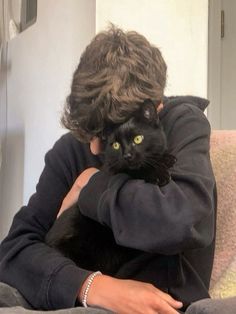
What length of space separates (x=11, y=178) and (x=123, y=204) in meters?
1.67

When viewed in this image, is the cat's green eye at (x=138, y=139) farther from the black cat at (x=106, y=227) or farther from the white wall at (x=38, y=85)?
the white wall at (x=38, y=85)

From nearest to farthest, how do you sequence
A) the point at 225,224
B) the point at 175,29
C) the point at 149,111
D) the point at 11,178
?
the point at 149,111, the point at 225,224, the point at 175,29, the point at 11,178

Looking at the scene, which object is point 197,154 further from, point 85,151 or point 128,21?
point 128,21

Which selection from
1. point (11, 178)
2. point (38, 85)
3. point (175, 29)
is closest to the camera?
point (175, 29)

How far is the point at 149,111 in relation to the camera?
1.02 meters

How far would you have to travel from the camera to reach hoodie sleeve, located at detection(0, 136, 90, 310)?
38.4 inches

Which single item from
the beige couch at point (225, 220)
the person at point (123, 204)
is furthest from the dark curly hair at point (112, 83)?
the beige couch at point (225, 220)

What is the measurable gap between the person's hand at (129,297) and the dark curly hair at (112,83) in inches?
12.6

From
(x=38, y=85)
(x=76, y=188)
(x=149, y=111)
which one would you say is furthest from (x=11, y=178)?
(x=149, y=111)

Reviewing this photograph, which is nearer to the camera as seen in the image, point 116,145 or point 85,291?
point 85,291

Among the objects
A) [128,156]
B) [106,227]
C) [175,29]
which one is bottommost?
[106,227]

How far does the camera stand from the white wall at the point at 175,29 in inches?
71.2

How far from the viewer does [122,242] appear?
0.89 m

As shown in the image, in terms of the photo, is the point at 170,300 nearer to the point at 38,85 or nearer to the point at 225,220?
the point at 225,220
